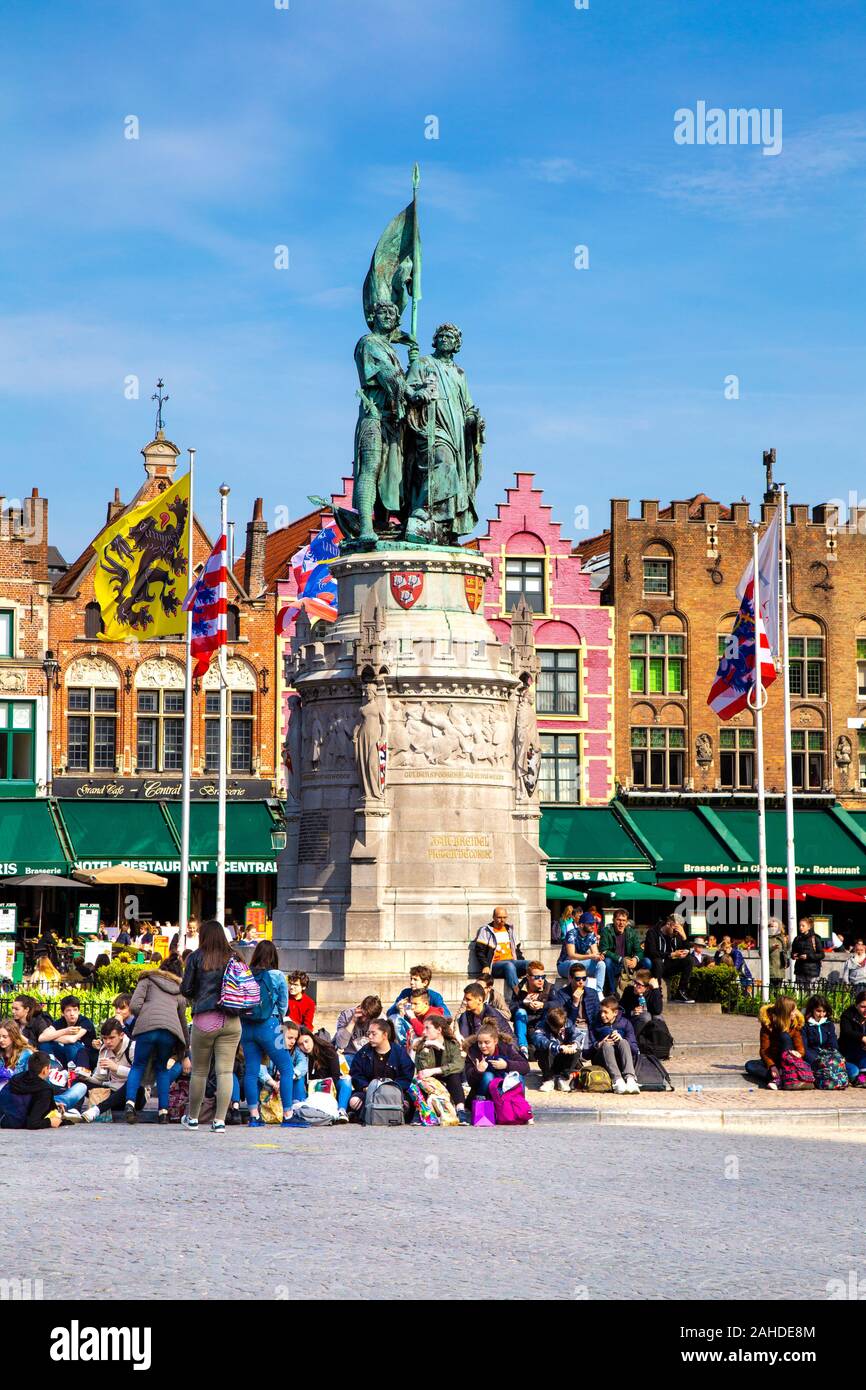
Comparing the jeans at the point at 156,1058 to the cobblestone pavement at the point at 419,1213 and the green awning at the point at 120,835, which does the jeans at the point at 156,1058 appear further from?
the green awning at the point at 120,835

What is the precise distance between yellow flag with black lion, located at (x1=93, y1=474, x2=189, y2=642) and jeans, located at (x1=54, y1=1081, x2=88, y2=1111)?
1682 centimetres

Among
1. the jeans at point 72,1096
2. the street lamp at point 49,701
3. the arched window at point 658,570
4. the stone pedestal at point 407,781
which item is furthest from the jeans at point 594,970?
the arched window at point 658,570

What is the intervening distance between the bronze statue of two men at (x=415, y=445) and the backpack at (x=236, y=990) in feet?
40.6

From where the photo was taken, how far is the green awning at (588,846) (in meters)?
53.6

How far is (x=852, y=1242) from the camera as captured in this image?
11492 millimetres

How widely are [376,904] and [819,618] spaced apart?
35871 millimetres

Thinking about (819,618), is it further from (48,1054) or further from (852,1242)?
(852,1242)

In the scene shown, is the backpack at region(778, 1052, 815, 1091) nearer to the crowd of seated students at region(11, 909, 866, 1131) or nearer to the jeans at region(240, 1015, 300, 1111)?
the crowd of seated students at region(11, 909, 866, 1131)

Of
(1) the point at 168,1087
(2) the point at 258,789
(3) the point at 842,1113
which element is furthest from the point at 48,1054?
(2) the point at 258,789

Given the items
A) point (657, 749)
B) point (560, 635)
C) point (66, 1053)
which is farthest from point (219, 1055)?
point (657, 749)

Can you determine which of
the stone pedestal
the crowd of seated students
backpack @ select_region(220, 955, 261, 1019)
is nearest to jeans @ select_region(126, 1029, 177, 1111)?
the crowd of seated students

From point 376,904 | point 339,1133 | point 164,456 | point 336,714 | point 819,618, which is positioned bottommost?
point 339,1133

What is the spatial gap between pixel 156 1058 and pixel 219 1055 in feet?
5.19

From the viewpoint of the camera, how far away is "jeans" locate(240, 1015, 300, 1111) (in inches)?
710
